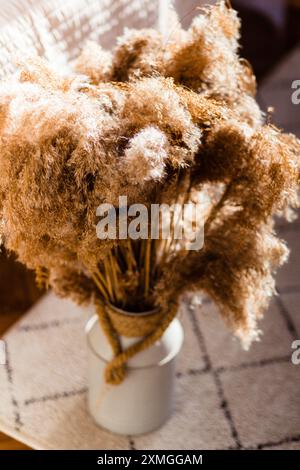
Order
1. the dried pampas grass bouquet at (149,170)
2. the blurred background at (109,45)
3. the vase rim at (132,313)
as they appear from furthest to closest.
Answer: the blurred background at (109,45) < the vase rim at (132,313) < the dried pampas grass bouquet at (149,170)

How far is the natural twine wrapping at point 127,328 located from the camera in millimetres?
1218

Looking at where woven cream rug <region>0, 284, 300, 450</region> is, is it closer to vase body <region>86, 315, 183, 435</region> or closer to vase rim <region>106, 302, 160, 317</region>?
vase body <region>86, 315, 183, 435</region>

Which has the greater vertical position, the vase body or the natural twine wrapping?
the natural twine wrapping

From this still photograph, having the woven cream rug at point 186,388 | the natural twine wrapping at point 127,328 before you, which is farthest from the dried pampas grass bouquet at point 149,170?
the woven cream rug at point 186,388

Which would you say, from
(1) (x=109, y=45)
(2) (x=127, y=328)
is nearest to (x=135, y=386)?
(2) (x=127, y=328)

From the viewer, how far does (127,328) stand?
Result: 1.22 meters

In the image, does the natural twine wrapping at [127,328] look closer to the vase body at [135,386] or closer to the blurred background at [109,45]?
the vase body at [135,386]

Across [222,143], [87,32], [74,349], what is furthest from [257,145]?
[74,349]

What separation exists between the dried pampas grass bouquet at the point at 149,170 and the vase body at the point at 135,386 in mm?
41

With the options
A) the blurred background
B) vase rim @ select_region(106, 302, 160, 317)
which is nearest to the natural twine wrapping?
vase rim @ select_region(106, 302, 160, 317)

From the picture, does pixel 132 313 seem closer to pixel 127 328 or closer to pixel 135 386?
pixel 127 328

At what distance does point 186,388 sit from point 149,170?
83 centimetres

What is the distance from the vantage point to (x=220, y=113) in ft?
3.04

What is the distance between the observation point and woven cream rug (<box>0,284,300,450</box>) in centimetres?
140
